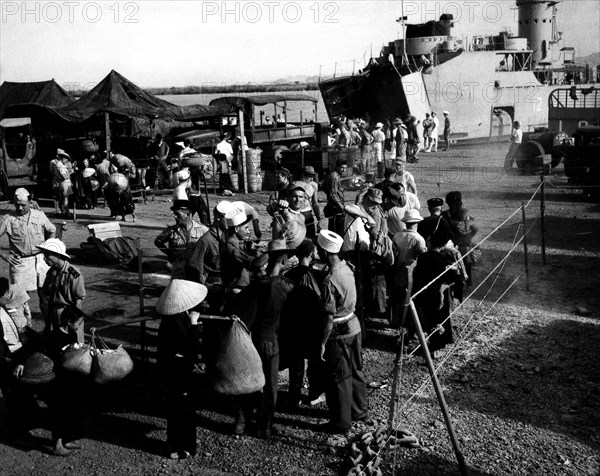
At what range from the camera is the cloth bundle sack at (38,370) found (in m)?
5.81

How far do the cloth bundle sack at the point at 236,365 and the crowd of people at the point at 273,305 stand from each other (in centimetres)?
12

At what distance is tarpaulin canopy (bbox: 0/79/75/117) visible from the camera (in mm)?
26125

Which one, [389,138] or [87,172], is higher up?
[389,138]

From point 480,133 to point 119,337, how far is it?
91.2ft

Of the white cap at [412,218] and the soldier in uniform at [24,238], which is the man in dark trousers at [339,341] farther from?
the soldier in uniform at [24,238]

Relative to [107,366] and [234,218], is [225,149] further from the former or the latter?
[107,366]

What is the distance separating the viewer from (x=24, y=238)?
8828 mm

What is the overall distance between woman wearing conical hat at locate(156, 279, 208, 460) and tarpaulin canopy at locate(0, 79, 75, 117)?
22.3m

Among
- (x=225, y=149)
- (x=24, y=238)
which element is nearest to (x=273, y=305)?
(x=24, y=238)

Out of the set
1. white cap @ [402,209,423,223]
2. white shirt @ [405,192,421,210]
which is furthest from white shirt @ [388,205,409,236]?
white shirt @ [405,192,421,210]

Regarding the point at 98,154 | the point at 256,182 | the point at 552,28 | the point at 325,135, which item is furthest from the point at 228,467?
the point at 552,28

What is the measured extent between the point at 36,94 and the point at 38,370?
75.4 ft

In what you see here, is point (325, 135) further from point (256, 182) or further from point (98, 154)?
point (98, 154)

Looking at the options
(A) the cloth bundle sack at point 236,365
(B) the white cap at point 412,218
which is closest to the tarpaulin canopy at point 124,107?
(B) the white cap at point 412,218
